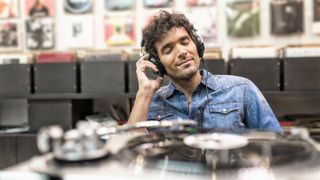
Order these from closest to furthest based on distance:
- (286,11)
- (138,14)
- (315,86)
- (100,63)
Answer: (315,86) < (100,63) < (286,11) < (138,14)

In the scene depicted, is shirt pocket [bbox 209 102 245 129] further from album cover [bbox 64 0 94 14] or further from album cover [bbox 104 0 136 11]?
album cover [bbox 64 0 94 14]

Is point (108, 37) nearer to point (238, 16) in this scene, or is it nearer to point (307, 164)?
point (238, 16)

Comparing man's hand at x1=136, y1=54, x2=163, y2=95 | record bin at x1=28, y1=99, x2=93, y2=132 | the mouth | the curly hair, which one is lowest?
record bin at x1=28, y1=99, x2=93, y2=132

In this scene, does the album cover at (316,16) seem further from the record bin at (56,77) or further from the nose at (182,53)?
the record bin at (56,77)

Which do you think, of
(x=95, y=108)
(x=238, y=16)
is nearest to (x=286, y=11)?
(x=238, y=16)

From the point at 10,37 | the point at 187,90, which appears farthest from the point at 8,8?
the point at 187,90

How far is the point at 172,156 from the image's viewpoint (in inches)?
22.2

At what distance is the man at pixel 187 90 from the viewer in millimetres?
1310

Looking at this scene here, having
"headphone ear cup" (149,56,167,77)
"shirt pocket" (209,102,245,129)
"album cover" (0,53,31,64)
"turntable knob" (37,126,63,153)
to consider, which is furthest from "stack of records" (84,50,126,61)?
"turntable knob" (37,126,63,153)

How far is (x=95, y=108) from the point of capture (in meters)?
2.56

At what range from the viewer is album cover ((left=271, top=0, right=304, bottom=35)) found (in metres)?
2.29

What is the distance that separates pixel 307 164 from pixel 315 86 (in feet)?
5.26

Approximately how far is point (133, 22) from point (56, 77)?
2.25ft

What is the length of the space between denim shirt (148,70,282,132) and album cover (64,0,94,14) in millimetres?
1340
